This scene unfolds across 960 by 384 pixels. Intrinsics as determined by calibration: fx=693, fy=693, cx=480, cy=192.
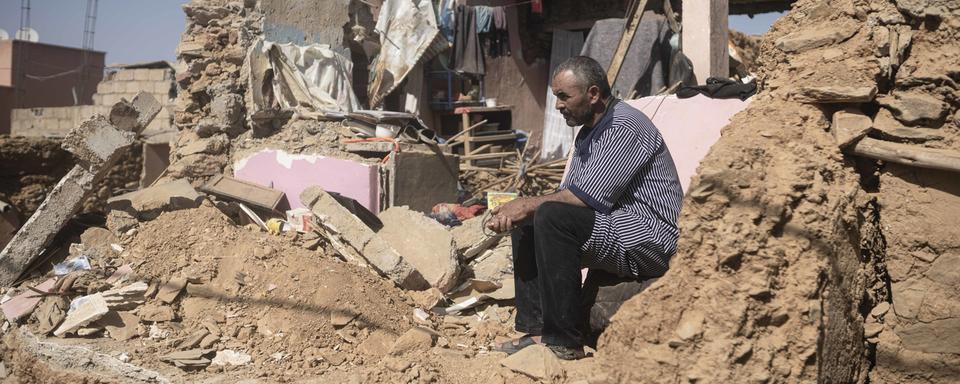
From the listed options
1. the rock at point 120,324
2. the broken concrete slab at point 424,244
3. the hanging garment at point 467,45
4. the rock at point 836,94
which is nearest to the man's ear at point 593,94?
the rock at point 836,94

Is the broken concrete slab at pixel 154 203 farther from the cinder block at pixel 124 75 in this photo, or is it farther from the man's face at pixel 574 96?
the cinder block at pixel 124 75

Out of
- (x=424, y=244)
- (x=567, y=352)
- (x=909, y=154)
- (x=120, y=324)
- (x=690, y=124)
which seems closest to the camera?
(x=909, y=154)

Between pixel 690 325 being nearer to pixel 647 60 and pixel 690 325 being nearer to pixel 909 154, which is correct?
pixel 909 154

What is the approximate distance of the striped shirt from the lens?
3.07 m

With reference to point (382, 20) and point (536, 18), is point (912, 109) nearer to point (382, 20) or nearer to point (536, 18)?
point (382, 20)

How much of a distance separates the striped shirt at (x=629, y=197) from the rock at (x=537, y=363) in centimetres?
46

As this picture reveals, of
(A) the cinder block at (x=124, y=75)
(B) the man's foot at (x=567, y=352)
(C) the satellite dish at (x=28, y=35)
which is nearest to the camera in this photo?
(B) the man's foot at (x=567, y=352)

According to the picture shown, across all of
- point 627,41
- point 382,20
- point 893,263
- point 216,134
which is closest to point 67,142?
point 216,134

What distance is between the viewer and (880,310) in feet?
8.43

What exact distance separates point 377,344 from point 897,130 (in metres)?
2.75

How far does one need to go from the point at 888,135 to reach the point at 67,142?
571 centimetres

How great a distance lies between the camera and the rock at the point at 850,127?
2486mm

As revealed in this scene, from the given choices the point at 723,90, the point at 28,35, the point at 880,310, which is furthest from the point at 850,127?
the point at 28,35

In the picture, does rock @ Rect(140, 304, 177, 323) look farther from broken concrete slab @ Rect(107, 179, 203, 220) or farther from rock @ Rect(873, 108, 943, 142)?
rock @ Rect(873, 108, 943, 142)
